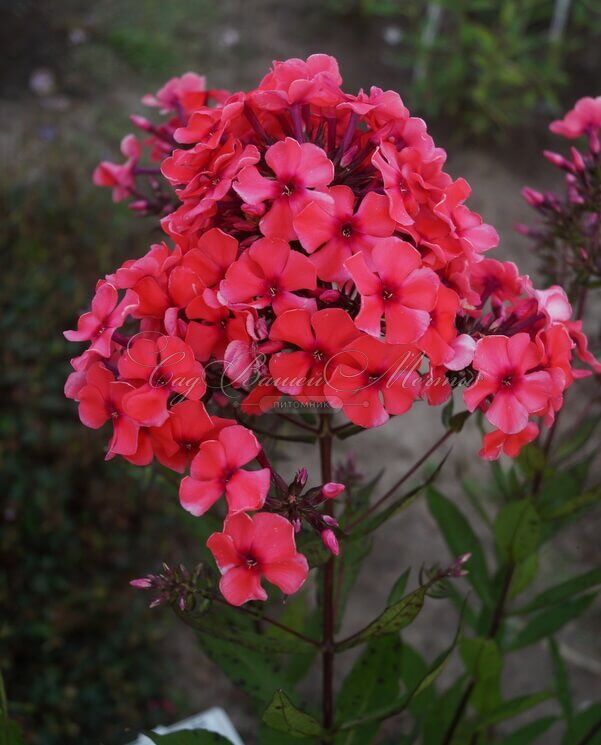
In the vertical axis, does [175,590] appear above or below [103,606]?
above

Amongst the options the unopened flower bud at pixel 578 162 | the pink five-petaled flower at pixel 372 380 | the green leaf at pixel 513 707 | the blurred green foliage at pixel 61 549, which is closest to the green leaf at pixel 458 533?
the green leaf at pixel 513 707

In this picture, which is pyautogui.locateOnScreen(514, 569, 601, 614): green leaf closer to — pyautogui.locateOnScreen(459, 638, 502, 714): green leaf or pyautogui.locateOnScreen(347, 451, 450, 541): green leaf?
pyautogui.locateOnScreen(459, 638, 502, 714): green leaf

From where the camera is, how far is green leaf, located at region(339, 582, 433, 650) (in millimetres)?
1110

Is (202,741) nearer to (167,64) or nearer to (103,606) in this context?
(103,606)

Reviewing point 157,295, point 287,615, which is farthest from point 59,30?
point 157,295

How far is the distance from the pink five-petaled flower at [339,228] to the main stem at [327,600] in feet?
0.88

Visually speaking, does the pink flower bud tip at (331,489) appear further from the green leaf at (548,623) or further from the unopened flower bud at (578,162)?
the green leaf at (548,623)

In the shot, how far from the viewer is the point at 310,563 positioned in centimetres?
116

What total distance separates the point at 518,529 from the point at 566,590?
8.6 inches

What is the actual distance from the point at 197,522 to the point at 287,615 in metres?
0.48

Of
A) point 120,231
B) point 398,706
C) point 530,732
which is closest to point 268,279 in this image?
point 398,706

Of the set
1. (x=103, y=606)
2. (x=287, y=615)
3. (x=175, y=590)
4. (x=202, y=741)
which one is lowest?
(x=103, y=606)

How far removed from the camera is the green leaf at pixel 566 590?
5.12 feet

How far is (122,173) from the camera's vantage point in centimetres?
150
